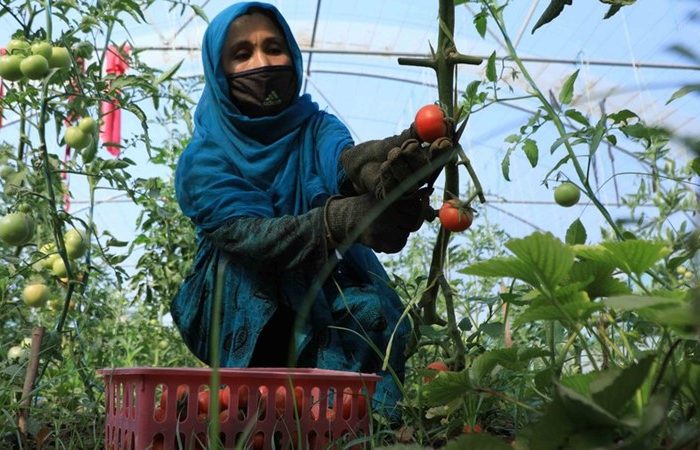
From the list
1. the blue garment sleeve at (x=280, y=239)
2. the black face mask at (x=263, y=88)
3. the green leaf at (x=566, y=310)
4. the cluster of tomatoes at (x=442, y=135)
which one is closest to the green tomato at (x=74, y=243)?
the blue garment sleeve at (x=280, y=239)

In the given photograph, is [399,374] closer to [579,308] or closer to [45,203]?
[45,203]

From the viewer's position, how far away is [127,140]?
212 centimetres

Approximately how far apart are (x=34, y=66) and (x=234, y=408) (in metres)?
0.79

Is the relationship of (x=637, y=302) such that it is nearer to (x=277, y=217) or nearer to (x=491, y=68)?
(x=491, y=68)

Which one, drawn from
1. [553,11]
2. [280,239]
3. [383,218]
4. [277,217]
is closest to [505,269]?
[553,11]

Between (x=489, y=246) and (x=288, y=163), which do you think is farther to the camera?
(x=489, y=246)

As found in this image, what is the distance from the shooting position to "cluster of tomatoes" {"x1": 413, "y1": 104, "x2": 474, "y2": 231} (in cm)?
115

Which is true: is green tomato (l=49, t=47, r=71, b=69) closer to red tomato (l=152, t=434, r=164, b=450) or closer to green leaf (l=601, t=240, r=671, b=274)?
red tomato (l=152, t=434, r=164, b=450)

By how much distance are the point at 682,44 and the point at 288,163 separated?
1332mm

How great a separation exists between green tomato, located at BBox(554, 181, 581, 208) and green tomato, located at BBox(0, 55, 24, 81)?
3.25 feet

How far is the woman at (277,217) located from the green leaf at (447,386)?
53cm

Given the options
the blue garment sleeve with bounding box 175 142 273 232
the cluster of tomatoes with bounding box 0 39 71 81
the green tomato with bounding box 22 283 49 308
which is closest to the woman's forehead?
the blue garment sleeve with bounding box 175 142 273 232

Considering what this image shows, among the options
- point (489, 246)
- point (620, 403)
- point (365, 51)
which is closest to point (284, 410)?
point (620, 403)

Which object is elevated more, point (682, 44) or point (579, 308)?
point (682, 44)
